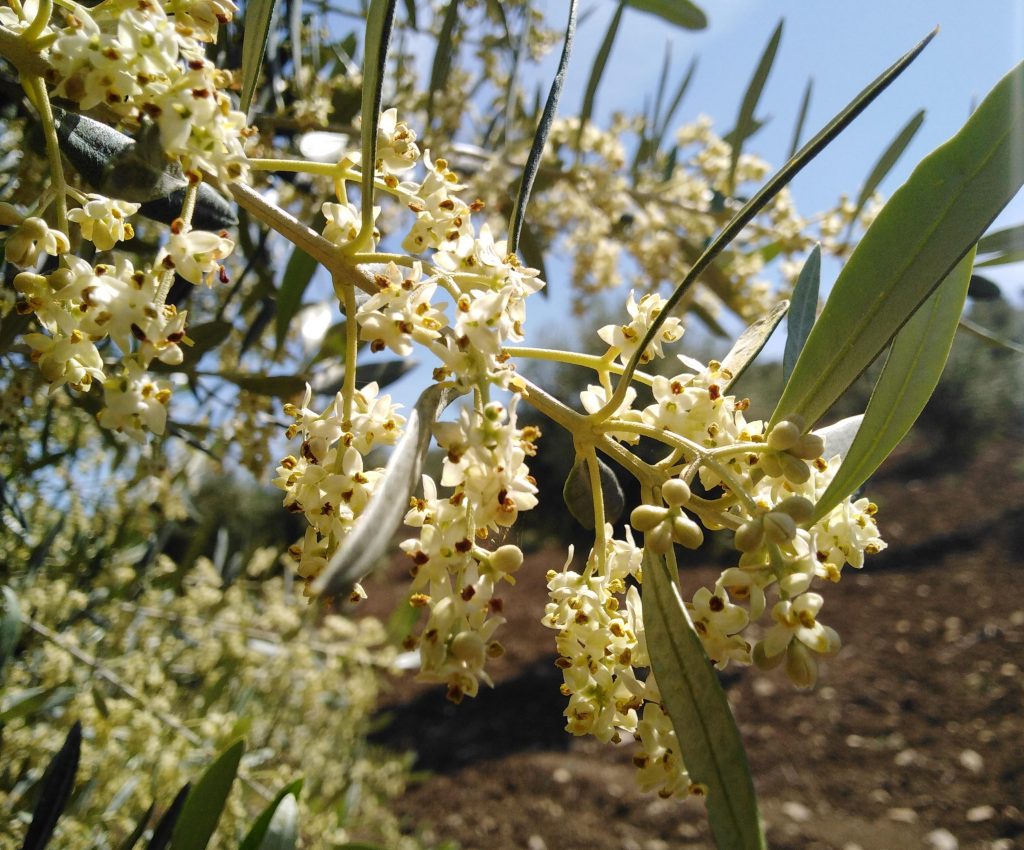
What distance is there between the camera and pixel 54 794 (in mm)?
1066

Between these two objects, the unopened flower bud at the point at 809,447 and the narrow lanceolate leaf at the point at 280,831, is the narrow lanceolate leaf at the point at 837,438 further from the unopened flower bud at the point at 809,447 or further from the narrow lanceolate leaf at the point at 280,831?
the narrow lanceolate leaf at the point at 280,831

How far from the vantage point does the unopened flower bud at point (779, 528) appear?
1.89 feet

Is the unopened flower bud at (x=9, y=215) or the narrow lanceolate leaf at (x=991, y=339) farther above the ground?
the narrow lanceolate leaf at (x=991, y=339)

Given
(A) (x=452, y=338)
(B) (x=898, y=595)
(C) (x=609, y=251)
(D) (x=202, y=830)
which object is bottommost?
(D) (x=202, y=830)

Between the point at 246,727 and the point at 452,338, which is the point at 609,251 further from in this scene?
the point at 452,338

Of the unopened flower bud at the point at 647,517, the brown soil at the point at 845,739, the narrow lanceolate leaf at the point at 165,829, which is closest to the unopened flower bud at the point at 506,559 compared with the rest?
the unopened flower bud at the point at 647,517

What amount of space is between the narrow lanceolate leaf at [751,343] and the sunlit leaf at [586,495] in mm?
176

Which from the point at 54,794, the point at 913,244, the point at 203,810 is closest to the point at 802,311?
the point at 913,244

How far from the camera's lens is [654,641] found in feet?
1.99

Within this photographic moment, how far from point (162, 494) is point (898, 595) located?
20.7 ft

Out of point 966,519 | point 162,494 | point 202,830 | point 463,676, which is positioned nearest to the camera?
point 463,676

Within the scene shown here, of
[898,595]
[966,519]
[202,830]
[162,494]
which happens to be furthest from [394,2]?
[966,519]

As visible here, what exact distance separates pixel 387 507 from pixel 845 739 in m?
5.40

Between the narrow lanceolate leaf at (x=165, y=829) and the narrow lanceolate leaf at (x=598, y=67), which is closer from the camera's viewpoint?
the narrow lanceolate leaf at (x=165, y=829)
